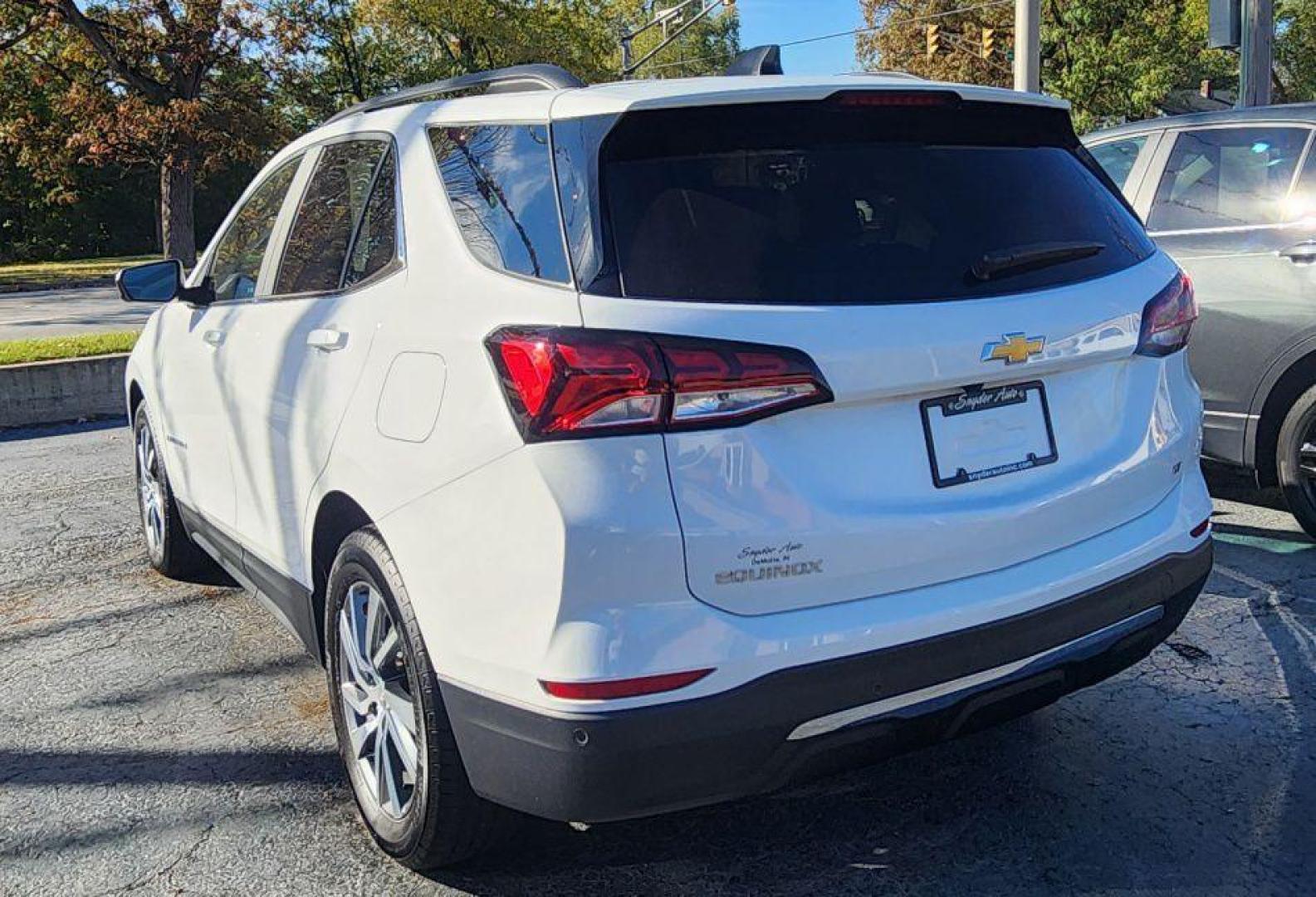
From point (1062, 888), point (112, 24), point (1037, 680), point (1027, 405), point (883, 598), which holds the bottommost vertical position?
point (1062, 888)

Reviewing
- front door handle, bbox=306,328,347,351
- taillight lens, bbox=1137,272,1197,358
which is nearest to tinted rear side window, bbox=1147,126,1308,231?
taillight lens, bbox=1137,272,1197,358

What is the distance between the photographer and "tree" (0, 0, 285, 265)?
2427 cm

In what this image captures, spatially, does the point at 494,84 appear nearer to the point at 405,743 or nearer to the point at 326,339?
the point at 326,339

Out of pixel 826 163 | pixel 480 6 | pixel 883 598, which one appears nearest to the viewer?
pixel 883 598

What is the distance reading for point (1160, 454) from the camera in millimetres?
2836

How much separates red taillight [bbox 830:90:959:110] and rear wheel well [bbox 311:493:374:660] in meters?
1.39

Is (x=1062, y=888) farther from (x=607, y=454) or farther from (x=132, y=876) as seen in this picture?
(x=132, y=876)

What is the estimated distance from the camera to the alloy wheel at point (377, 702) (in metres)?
2.75

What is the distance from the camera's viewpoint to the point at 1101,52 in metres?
31.2

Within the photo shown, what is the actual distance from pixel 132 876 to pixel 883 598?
74.3 inches

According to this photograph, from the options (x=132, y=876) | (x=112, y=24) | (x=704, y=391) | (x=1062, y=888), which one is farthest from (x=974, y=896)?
(x=112, y=24)

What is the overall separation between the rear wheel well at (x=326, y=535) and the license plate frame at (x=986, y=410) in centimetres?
125

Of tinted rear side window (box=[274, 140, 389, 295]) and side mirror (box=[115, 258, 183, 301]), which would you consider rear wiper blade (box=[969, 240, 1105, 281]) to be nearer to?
tinted rear side window (box=[274, 140, 389, 295])

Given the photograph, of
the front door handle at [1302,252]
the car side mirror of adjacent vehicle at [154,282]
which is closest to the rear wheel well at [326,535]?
the car side mirror of adjacent vehicle at [154,282]
